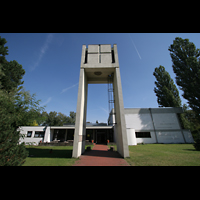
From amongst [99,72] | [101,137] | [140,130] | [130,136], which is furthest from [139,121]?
[99,72]

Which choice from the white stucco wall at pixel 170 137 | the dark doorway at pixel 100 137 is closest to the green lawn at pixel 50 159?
the dark doorway at pixel 100 137

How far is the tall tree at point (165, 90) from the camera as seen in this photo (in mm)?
25798

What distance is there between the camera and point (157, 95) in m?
29.0

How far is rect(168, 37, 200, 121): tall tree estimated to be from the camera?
783 inches

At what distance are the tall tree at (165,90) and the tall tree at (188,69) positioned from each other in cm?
385

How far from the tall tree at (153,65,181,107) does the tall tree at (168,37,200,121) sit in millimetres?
3850

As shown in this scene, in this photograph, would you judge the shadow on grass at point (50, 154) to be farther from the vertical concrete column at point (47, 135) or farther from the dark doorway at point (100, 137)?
the dark doorway at point (100, 137)

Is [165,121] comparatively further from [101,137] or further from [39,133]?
[39,133]

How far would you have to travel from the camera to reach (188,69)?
68.0ft

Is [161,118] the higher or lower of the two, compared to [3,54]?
lower

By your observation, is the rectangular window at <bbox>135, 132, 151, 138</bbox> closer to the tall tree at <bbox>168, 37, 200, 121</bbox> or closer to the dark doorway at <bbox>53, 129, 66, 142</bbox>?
the tall tree at <bbox>168, 37, 200, 121</bbox>
